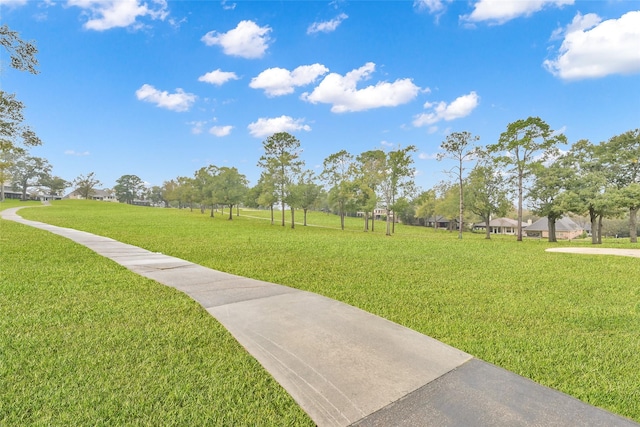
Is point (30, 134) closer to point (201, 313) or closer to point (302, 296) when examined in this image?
point (201, 313)

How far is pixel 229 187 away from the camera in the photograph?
37219mm

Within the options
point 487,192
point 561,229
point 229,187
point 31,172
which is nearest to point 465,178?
point 487,192

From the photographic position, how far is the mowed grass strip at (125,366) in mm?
2412

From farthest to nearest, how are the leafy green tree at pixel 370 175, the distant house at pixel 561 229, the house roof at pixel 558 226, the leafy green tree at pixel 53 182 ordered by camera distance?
the leafy green tree at pixel 53 182 → the house roof at pixel 558 226 → the distant house at pixel 561 229 → the leafy green tree at pixel 370 175

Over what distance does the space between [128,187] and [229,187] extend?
3396 inches

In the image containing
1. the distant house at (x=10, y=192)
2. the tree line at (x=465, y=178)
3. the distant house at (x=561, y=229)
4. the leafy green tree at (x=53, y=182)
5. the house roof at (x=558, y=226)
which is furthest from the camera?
the distant house at (x=10, y=192)

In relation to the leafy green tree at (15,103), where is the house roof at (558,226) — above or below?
below

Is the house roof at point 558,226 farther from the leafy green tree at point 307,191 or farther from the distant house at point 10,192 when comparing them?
the distant house at point 10,192

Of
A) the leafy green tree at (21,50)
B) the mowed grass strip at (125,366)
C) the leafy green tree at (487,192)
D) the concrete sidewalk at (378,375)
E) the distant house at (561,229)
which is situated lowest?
the distant house at (561,229)

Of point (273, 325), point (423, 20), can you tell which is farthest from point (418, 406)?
point (423, 20)

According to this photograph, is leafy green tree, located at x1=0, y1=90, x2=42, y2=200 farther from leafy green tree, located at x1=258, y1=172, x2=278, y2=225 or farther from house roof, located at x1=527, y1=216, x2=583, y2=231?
house roof, located at x1=527, y1=216, x2=583, y2=231

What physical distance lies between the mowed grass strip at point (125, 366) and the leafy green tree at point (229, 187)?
103 feet

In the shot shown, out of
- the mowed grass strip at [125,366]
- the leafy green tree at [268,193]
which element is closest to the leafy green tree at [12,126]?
the mowed grass strip at [125,366]

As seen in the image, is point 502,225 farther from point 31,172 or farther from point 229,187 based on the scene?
point 31,172
